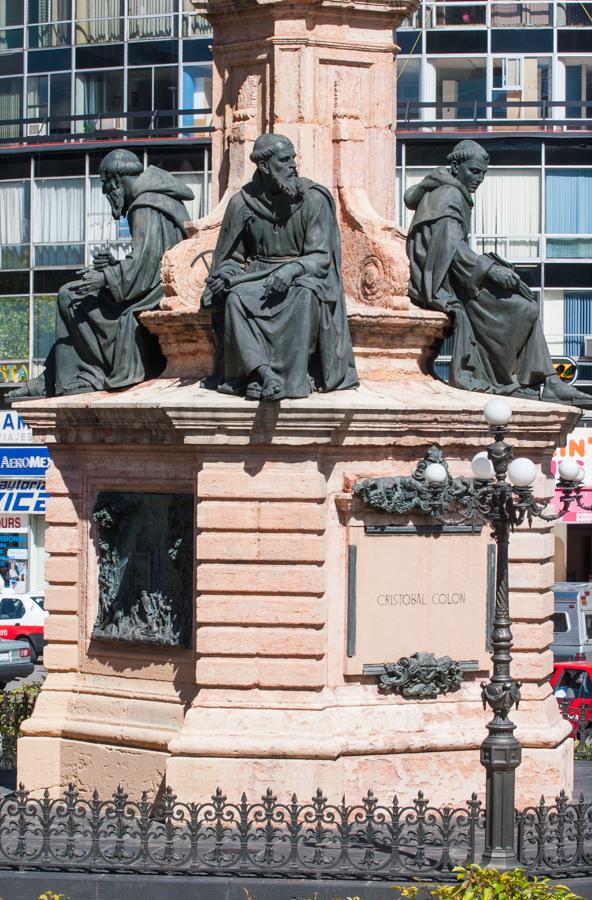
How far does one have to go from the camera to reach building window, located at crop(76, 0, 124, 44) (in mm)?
48031

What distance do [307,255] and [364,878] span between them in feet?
17.0

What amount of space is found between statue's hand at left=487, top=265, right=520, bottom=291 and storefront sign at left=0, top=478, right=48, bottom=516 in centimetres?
3064

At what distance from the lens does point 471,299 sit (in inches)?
765

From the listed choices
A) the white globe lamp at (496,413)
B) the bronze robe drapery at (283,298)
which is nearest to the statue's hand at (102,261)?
the bronze robe drapery at (283,298)

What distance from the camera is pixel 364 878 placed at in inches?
634

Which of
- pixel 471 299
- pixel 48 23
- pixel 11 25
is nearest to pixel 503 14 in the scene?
pixel 48 23

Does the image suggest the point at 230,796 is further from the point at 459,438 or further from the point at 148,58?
the point at 148,58

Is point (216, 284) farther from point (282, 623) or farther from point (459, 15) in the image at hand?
point (459, 15)

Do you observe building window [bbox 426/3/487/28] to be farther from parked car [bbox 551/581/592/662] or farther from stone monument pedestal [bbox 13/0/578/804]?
stone monument pedestal [bbox 13/0/578/804]

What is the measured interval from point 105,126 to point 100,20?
238 cm

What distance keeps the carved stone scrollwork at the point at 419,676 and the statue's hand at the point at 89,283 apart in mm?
4251

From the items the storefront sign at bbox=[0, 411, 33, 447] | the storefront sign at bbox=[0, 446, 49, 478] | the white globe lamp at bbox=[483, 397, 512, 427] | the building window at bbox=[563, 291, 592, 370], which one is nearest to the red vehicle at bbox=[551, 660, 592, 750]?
the white globe lamp at bbox=[483, 397, 512, 427]

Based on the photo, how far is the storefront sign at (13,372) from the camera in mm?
48531

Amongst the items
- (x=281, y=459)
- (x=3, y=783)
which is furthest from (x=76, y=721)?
(x=281, y=459)
